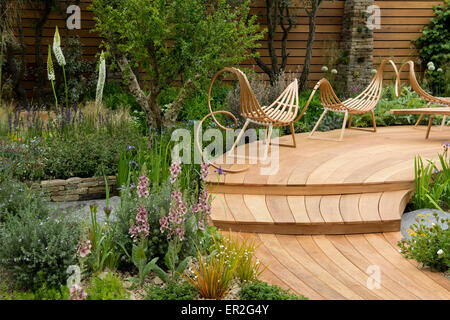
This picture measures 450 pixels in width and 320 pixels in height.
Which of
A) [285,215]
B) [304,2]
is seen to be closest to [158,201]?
[285,215]

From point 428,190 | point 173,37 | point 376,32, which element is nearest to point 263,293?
point 428,190

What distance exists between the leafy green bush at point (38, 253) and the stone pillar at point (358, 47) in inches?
294

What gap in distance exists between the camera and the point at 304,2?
9008 millimetres

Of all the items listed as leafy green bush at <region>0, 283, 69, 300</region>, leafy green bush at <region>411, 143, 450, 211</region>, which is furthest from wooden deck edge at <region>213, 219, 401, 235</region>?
leafy green bush at <region>0, 283, 69, 300</region>

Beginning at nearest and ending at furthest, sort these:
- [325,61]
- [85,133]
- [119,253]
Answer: [119,253] < [85,133] < [325,61]

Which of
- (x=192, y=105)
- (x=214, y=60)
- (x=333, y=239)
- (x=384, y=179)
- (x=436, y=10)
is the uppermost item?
(x=436, y=10)

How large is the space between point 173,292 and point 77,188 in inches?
86.3

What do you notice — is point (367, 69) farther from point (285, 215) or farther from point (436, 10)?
point (285, 215)

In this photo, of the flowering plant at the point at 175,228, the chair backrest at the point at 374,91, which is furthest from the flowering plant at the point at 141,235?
the chair backrest at the point at 374,91

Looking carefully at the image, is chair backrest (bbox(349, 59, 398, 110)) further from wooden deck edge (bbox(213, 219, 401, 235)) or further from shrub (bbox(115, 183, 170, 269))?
shrub (bbox(115, 183, 170, 269))

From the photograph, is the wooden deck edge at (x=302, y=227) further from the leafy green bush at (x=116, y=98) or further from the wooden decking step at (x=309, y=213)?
the leafy green bush at (x=116, y=98)

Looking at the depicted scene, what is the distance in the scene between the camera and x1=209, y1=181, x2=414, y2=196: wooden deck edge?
3.91 meters

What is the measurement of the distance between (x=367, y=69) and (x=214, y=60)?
5380mm

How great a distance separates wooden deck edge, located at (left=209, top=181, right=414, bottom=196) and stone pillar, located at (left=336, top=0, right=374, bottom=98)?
5361mm
